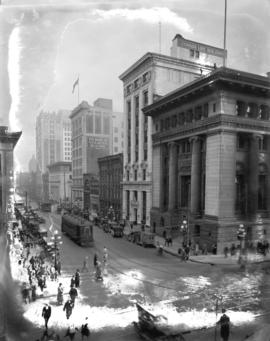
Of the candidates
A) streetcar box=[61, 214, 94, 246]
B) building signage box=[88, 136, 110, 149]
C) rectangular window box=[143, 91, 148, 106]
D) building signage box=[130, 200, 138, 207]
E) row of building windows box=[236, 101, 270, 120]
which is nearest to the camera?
building signage box=[88, 136, 110, 149]

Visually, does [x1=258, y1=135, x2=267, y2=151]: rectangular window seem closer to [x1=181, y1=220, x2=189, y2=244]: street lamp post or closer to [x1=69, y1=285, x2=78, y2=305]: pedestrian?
[x1=181, y1=220, x2=189, y2=244]: street lamp post

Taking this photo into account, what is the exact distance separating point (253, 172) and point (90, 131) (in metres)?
9.16

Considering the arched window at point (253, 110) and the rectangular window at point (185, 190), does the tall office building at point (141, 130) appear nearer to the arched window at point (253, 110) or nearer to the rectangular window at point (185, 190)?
the rectangular window at point (185, 190)

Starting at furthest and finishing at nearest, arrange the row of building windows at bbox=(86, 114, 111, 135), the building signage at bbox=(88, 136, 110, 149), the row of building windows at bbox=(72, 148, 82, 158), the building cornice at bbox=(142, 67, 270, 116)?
the building cornice at bbox=(142, 67, 270, 116), the building signage at bbox=(88, 136, 110, 149), the row of building windows at bbox=(72, 148, 82, 158), the row of building windows at bbox=(86, 114, 111, 135)

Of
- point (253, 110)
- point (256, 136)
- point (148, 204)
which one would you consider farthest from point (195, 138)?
point (148, 204)

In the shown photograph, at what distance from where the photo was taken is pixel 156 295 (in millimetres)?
10289

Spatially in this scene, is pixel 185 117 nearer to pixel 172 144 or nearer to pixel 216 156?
pixel 172 144

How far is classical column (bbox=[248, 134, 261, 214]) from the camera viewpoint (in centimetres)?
1405

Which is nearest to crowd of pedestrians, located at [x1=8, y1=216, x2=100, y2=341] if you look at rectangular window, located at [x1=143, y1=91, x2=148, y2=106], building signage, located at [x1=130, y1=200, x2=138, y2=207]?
building signage, located at [x1=130, y1=200, x2=138, y2=207]

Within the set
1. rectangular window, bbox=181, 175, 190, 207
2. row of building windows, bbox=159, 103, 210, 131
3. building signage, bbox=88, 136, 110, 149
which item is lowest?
rectangular window, bbox=181, 175, 190, 207

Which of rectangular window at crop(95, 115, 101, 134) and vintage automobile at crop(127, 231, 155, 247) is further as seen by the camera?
vintage automobile at crop(127, 231, 155, 247)

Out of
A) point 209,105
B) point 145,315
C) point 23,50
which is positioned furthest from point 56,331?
point 209,105

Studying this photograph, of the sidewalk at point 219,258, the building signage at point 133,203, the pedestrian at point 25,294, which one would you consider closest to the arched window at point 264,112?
the sidewalk at point 219,258

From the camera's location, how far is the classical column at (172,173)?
25.2 m
